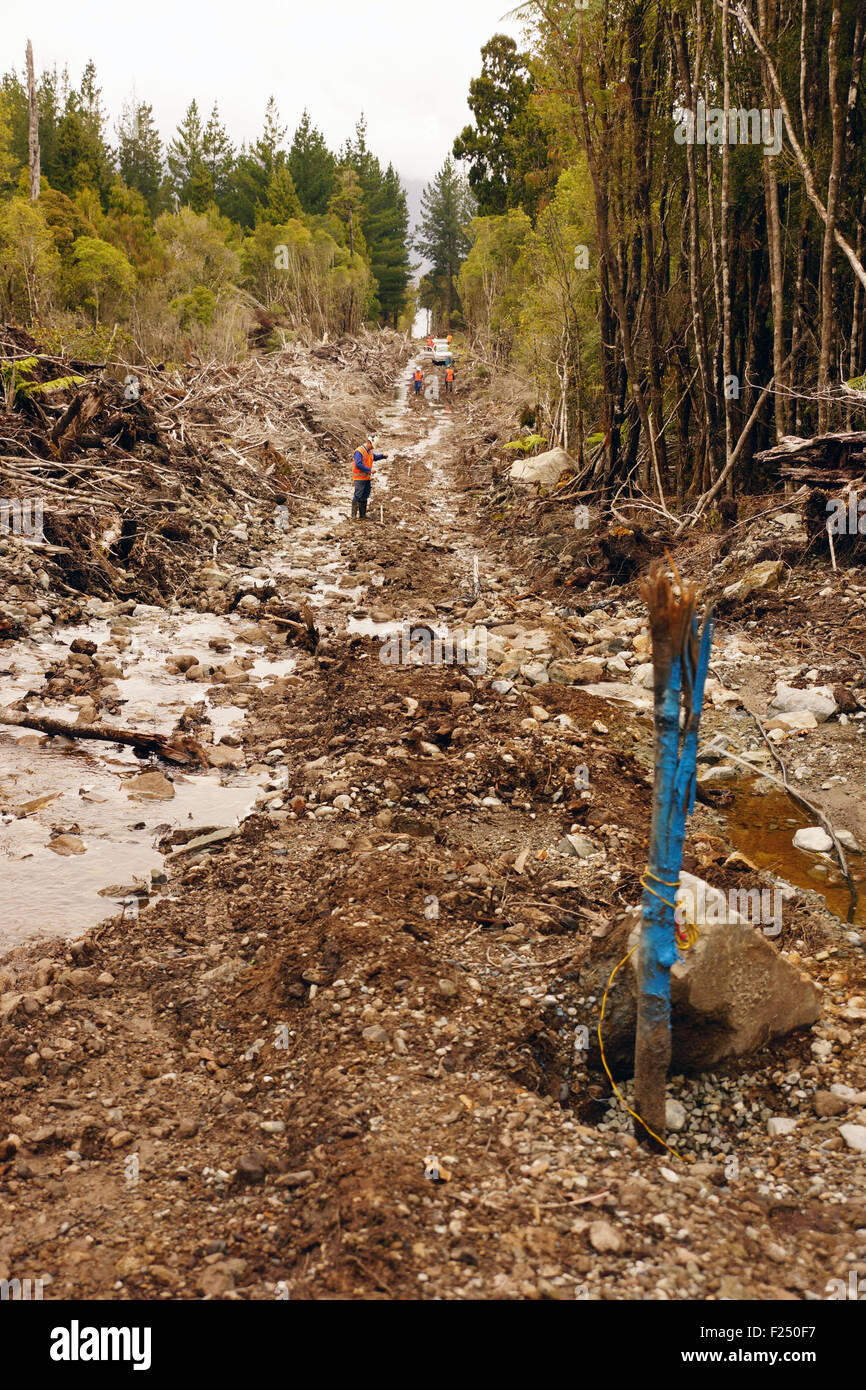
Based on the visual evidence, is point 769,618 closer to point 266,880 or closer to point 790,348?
point 790,348

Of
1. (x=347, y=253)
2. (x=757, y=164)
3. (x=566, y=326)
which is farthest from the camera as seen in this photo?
(x=347, y=253)

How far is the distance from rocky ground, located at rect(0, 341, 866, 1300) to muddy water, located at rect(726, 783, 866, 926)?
0.03 meters

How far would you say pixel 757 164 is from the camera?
32.6 ft

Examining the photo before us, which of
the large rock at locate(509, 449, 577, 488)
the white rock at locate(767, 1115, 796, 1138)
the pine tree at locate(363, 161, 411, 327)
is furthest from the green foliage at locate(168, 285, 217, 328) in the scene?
the pine tree at locate(363, 161, 411, 327)

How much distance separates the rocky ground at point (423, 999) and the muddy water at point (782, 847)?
29 mm

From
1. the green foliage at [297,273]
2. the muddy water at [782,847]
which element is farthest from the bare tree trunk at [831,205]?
the green foliage at [297,273]

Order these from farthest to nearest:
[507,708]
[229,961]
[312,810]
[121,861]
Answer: [507,708]
[312,810]
[121,861]
[229,961]

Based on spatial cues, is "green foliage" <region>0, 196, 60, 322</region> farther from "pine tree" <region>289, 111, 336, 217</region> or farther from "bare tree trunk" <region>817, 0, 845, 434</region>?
"pine tree" <region>289, 111, 336, 217</region>

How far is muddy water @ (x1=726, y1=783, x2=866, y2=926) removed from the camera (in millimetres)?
4512

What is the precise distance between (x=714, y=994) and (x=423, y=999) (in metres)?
1.12

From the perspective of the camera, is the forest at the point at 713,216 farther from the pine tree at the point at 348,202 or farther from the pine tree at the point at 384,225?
the pine tree at the point at 384,225

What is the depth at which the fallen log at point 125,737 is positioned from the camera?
6.05 m

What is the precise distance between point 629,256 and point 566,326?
3236 mm

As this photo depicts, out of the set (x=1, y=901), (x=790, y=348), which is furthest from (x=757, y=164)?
(x=1, y=901)
